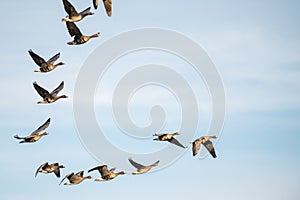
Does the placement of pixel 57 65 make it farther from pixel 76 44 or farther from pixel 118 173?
pixel 118 173

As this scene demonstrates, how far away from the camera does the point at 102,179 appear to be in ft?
234

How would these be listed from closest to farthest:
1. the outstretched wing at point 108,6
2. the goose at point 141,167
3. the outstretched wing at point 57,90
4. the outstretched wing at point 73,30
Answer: the outstretched wing at point 108,6, the goose at point 141,167, the outstretched wing at point 57,90, the outstretched wing at point 73,30

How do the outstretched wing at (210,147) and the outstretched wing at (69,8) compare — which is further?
the outstretched wing at (210,147)

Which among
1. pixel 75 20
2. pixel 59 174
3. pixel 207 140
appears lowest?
pixel 59 174

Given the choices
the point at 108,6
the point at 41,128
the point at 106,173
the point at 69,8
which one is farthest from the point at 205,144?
the point at 69,8

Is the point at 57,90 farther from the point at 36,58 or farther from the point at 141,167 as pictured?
the point at 141,167

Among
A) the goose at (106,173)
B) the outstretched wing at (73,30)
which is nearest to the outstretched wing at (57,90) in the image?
the outstretched wing at (73,30)

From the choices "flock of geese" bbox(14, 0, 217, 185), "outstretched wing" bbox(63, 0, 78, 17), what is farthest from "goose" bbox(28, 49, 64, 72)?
"outstretched wing" bbox(63, 0, 78, 17)

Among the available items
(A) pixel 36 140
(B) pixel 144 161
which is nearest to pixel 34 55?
(A) pixel 36 140

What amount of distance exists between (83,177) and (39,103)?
22.6ft

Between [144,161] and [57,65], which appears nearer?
[57,65]

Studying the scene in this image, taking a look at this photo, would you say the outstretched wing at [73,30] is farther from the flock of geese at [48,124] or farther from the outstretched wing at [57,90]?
the outstretched wing at [57,90]

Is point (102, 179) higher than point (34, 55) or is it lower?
lower

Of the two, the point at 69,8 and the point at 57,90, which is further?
the point at 57,90
